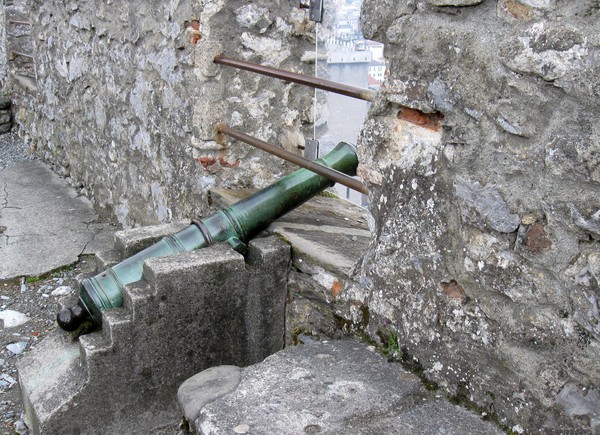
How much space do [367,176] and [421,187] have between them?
26cm

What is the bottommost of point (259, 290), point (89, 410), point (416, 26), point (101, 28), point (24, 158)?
point (24, 158)

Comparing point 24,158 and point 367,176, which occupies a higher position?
point 367,176

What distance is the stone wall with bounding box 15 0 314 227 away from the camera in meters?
3.44

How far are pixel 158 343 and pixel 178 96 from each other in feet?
4.99

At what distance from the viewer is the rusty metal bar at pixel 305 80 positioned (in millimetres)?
2441

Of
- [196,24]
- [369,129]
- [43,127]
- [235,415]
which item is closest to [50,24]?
[43,127]

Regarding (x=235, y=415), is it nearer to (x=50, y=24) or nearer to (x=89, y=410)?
(x=89, y=410)

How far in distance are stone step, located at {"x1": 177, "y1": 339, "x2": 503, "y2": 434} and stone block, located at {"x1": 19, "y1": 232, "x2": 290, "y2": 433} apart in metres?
0.47

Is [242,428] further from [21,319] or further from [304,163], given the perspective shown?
[21,319]

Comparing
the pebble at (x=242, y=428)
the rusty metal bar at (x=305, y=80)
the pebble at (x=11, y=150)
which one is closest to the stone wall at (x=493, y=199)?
the rusty metal bar at (x=305, y=80)

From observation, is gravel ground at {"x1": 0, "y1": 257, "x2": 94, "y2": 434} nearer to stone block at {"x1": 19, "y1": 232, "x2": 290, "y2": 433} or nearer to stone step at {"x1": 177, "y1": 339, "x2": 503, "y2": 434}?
stone block at {"x1": 19, "y1": 232, "x2": 290, "y2": 433}

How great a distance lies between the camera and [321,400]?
6.63ft

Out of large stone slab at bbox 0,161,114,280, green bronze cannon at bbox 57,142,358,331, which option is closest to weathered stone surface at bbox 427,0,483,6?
green bronze cannon at bbox 57,142,358,331

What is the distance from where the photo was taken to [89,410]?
103 inches
